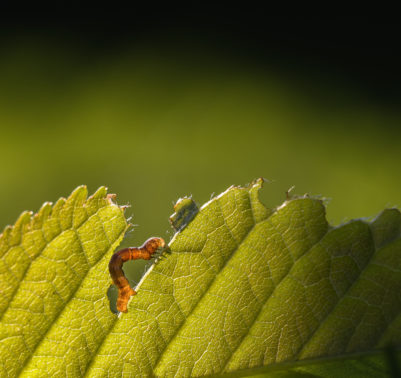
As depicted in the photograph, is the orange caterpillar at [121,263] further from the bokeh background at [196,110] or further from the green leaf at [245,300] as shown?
the bokeh background at [196,110]

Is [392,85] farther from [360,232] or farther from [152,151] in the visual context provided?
[360,232]

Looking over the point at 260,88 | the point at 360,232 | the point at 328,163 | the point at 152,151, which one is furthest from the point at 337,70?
Answer: the point at 360,232

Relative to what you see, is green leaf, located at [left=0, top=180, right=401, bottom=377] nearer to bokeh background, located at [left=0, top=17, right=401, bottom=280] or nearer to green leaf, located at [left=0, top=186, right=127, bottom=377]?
green leaf, located at [left=0, top=186, right=127, bottom=377]

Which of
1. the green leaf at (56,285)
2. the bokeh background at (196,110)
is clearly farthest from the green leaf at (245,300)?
the bokeh background at (196,110)

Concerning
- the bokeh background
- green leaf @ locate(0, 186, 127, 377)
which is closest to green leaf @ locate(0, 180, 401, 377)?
green leaf @ locate(0, 186, 127, 377)

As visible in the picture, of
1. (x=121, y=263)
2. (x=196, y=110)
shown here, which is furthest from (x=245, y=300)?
(x=196, y=110)

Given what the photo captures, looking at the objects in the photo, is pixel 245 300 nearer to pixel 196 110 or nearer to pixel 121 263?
pixel 121 263

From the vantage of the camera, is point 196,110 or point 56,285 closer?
point 56,285
